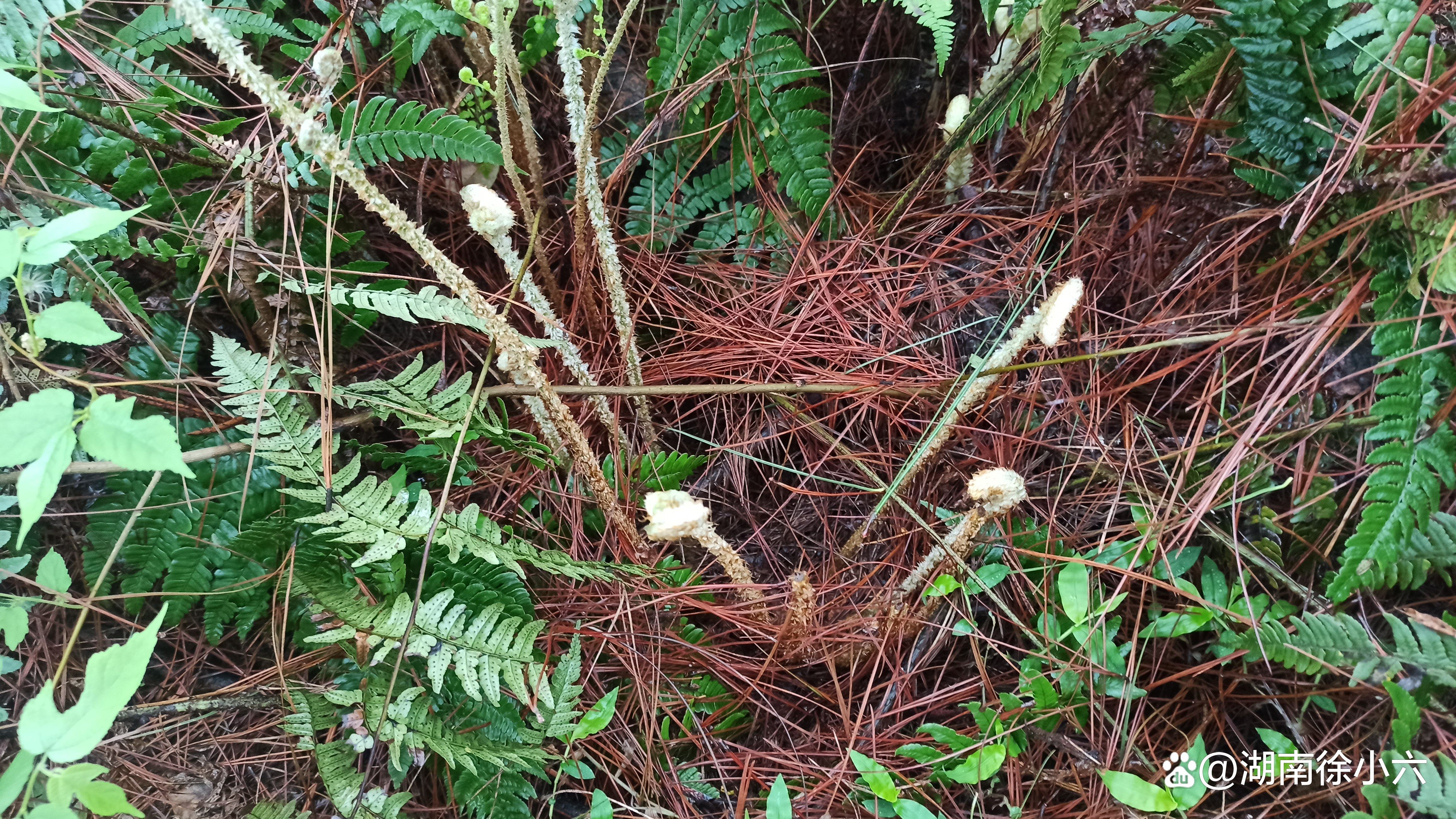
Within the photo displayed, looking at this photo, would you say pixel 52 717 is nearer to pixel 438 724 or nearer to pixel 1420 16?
pixel 438 724

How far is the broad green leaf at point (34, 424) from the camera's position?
102 centimetres

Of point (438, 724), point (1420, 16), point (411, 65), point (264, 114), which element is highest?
point (1420, 16)

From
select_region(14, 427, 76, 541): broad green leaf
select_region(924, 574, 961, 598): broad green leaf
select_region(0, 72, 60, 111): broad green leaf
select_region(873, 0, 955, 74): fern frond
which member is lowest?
select_region(924, 574, 961, 598): broad green leaf

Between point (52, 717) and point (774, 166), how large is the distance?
1.86 metres

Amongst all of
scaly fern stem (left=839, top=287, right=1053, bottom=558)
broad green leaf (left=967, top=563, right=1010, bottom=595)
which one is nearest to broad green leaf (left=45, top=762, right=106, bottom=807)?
scaly fern stem (left=839, top=287, right=1053, bottom=558)

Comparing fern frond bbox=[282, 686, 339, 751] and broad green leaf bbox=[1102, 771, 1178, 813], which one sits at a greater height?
broad green leaf bbox=[1102, 771, 1178, 813]

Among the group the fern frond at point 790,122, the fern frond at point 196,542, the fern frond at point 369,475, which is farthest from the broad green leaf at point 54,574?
the fern frond at point 790,122

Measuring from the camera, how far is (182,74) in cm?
200

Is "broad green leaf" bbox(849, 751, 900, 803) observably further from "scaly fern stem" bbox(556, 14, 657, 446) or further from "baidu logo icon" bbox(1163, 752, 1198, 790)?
"scaly fern stem" bbox(556, 14, 657, 446)

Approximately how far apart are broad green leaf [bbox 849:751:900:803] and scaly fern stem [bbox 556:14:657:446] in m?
0.92

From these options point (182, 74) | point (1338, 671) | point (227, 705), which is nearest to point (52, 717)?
point (227, 705)

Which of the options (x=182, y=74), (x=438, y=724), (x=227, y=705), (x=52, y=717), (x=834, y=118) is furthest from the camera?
(x=834, y=118)

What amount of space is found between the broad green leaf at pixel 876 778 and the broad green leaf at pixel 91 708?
1287 millimetres

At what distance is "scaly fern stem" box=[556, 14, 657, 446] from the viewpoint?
1.36 metres
